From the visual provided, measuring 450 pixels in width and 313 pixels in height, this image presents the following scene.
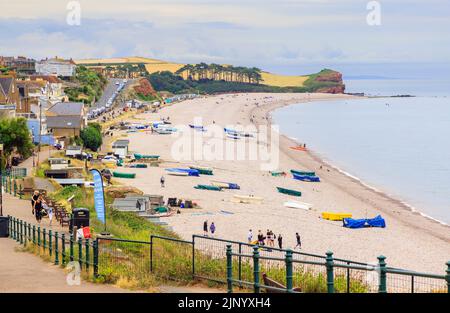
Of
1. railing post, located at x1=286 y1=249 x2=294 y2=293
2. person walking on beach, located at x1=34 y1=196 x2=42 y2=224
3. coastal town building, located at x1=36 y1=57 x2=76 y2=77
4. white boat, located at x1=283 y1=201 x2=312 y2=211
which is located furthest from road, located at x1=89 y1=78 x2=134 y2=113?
railing post, located at x1=286 y1=249 x2=294 y2=293

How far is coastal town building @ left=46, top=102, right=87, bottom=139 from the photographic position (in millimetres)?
79562

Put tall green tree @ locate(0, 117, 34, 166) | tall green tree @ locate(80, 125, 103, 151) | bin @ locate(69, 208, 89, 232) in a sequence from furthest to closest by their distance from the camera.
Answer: tall green tree @ locate(80, 125, 103, 151)
tall green tree @ locate(0, 117, 34, 166)
bin @ locate(69, 208, 89, 232)

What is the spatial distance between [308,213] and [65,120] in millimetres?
37378

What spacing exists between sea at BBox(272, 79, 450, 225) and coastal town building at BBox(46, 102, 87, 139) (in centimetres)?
2441

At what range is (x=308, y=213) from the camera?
49.9 m

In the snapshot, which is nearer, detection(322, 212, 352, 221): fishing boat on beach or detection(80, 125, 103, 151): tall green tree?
detection(322, 212, 352, 221): fishing boat on beach

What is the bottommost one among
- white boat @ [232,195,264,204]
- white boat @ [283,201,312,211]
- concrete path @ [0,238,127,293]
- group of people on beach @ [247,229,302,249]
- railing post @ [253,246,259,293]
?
white boat @ [283,201,312,211]

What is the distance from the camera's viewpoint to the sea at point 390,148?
2534 inches

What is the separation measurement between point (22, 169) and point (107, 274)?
35468mm

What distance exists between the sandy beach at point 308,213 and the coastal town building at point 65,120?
621 centimetres

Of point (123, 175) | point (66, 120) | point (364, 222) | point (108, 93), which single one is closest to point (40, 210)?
point (364, 222)

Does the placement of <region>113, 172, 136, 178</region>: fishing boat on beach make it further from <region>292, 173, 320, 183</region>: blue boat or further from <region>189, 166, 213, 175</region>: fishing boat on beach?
<region>292, 173, 320, 183</region>: blue boat

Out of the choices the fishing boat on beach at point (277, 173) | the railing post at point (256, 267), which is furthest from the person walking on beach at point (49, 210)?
the fishing boat on beach at point (277, 173)
